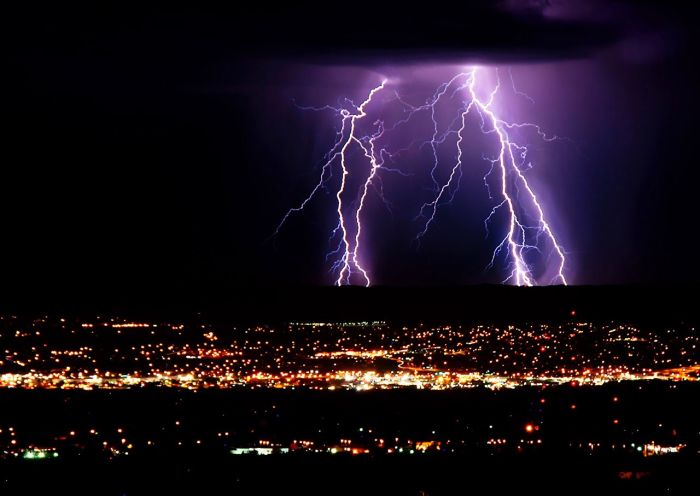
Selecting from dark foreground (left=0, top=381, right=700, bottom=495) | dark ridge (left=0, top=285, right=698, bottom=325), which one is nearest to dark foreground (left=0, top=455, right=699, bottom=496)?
dark foreground (left=0, top=381, right=700, bottom=495)

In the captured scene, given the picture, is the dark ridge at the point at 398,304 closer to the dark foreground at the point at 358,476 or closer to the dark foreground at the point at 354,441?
the dark foreground at the point at 354,441

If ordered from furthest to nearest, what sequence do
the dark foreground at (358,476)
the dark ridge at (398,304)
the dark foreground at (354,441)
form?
the dark ridge at (398,304)
the dark foreground at (354,441)
the dark foreground at (358,476)

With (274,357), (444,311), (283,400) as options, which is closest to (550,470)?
(283,400)

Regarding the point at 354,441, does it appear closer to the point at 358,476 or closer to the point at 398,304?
the point at 358,476

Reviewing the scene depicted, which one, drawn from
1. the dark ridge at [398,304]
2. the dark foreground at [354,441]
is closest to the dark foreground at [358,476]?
the dark foreground at [354,441]

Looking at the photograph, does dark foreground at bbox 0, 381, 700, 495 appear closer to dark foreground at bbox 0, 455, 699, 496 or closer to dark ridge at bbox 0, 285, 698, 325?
dark foreground at bbox 0, 455, 699, 496

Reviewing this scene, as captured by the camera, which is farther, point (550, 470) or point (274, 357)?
point (274, 357)

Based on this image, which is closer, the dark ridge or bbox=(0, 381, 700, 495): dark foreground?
bbox=(0, 381, 700, 495): dark foreground

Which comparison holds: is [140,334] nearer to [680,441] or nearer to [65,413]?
[65,413]

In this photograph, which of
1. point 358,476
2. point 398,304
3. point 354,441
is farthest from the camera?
point 398,304

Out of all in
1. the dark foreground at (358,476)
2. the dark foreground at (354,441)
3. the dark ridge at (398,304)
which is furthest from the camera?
the dark ridge at (398,304)

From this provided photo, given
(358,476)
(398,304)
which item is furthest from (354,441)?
(398,304)
